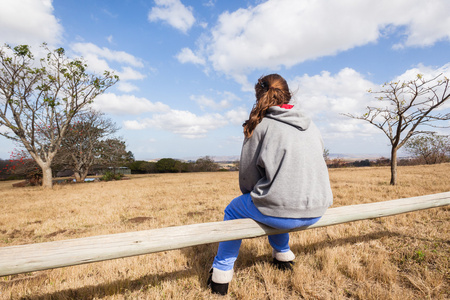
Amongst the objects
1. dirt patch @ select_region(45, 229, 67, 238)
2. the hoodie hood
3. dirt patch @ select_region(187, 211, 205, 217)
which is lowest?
dirt patch @ select_region(45, 229, 67, 238)

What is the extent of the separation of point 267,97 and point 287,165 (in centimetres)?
68

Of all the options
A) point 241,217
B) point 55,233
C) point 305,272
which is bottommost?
point 55,233

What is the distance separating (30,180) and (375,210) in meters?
23.4

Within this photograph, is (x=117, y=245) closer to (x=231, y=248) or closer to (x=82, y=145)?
(x=231, y=248)

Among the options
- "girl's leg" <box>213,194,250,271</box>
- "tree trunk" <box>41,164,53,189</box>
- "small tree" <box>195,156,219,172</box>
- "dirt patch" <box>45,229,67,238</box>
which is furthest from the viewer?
"small tree" <box>195,156,219,172</box>

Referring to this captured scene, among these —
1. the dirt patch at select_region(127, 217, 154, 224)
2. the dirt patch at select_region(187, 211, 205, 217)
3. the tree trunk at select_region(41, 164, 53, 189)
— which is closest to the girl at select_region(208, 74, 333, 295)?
the dirt patch at select_region(187, 211, 205, 217)

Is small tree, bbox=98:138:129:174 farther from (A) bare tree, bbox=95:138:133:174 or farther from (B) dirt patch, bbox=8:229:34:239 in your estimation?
(B) dirt patch, bbox=8:229:34:239

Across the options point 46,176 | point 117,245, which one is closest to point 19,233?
point 117,245

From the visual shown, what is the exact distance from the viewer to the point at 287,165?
5.84 ft

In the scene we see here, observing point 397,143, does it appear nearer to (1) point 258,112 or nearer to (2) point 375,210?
(2) point 375,210

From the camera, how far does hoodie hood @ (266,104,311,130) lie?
185 cm

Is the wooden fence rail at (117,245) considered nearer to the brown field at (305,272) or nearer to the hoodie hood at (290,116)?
the brown field at (305,272)

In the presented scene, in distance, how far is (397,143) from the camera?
8750 mm

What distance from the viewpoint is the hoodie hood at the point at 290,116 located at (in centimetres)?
185
